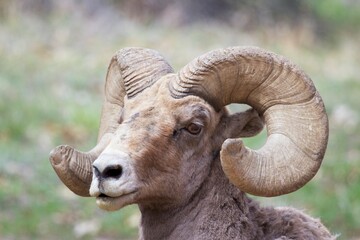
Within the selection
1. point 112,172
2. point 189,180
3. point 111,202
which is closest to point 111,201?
point 111,202

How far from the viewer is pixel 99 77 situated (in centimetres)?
1997

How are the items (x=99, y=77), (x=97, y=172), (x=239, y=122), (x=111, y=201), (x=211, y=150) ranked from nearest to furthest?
(x=97, y=172)
(x=111, y=201)
(x=211, y=150)
(x=239, y=122)
(x=99, y=77)

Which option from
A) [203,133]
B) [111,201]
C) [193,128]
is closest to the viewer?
[111,201]

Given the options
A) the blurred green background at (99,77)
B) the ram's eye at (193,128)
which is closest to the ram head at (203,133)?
the ram's eye at (193,128)

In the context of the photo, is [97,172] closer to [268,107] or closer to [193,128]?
[193,128]

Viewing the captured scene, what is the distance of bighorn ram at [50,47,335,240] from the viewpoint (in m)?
7.26

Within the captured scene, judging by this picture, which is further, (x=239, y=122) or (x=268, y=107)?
(x=239, y=122)

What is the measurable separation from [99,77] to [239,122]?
1222 cm

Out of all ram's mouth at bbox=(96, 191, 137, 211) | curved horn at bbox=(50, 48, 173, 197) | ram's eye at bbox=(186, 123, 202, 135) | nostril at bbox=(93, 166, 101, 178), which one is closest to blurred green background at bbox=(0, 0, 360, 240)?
curved horn at bbox=(50, 48, 173, 197)

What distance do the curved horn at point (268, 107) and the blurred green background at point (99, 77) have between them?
16.3 feet

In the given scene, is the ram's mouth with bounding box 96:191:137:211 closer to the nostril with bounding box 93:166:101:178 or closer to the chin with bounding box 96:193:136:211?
the chin with bounding box 96:193:136:211

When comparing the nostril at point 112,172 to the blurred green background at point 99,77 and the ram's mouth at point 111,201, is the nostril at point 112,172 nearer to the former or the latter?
the ram's mouth at point 111,201

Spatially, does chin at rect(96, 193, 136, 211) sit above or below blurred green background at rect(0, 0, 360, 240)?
above

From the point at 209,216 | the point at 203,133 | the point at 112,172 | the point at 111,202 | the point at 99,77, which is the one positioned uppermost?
the point at 203,133
